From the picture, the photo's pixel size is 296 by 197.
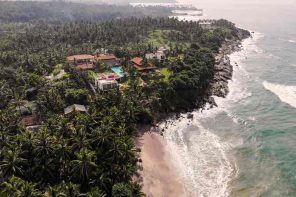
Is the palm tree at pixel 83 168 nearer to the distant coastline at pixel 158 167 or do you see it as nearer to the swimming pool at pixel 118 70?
the distant coastline at pixel 158 167

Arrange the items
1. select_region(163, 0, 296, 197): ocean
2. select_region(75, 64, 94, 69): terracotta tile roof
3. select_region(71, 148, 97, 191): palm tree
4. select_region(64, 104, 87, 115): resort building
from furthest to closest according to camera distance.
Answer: select_region(75, 64, 94, 69): terracotta tile roof < select_region(64, 104, 87, 115): resort building < select_region(163, 0, 296, 197): ocean < select_region(71, 148, 97, 191): palm tree

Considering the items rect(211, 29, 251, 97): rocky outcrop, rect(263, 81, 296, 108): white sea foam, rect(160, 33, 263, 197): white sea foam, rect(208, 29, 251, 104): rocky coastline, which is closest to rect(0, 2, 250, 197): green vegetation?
rect(208, 29, 251, 104): rocky coastline

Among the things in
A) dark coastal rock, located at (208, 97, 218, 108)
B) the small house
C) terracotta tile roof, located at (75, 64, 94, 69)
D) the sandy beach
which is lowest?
the sandy beach

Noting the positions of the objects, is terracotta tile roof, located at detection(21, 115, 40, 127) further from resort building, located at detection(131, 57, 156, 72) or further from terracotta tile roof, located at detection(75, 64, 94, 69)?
resort building, located at detection(131, 57, 156, 72)

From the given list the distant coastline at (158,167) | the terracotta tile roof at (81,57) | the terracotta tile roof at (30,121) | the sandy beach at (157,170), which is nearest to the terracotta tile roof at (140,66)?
the terracotta tile roof at (81,57)

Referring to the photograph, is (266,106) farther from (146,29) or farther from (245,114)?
(146,29)

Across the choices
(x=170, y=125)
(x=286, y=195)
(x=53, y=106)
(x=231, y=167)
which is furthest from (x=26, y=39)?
(x=286, y=195)

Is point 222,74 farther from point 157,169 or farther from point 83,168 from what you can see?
point 83,168
